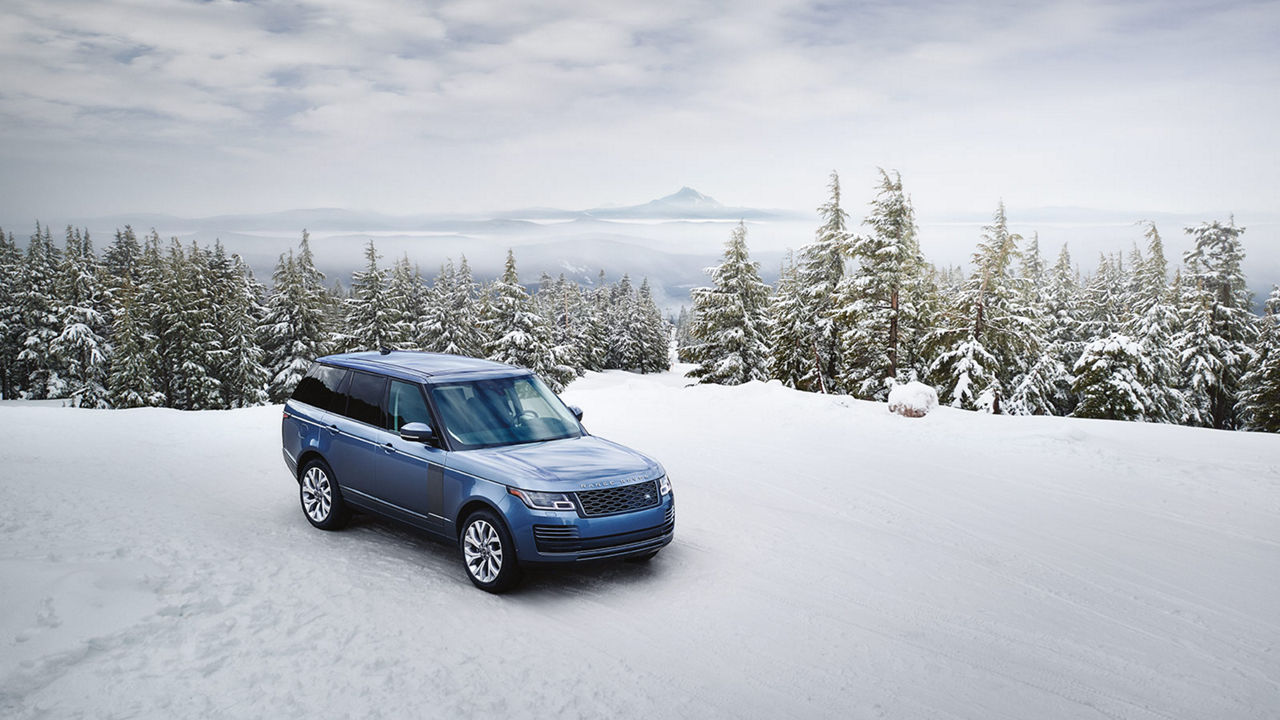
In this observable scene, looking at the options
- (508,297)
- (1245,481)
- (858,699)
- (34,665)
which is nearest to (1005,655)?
(858,699)

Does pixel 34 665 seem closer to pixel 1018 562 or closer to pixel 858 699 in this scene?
pixel 858 699

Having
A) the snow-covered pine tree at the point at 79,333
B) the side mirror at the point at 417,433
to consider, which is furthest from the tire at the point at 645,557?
the snow-covered pine tree at the point at 79,333

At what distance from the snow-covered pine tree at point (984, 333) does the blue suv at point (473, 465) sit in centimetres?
2519

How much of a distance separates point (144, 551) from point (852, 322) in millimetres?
28140

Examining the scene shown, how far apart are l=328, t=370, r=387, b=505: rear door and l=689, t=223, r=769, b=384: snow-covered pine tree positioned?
1137 inches

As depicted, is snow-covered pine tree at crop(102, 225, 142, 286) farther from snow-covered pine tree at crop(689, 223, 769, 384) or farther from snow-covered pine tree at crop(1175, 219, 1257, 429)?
snow-covered pine tree at crop(1175, 219, 1257, 429)

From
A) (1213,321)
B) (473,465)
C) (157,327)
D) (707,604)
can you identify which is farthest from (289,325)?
(1213,321)

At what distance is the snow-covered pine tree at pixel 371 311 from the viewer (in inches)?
1658

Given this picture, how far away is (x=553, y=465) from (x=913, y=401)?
1044 centimetres

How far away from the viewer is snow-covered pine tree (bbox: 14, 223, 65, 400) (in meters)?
46.2

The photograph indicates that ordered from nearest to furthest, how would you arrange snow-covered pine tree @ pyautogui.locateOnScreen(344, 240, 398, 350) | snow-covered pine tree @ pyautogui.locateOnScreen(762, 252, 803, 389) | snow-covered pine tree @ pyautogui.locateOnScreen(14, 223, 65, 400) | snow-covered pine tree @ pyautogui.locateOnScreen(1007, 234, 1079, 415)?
snow-covered pine tree @ pyautogui.locateOnScreen(1007, 234, 1079, 415)
snow-covered pine tree @ pyautogui.locateOnScreen(762, 252, 803, 389)
snow-covered pine tree @ pyautogui.locateOnScreen(344, 240, 398, 350)
snow-covered pine tree @ pyautogui.locateOnScreen(14, 223, 65, 400)

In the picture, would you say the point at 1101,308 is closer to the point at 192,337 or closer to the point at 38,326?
the point at 192,337

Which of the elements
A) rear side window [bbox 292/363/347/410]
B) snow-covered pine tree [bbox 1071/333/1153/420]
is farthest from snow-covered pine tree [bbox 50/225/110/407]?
snow-covered pine tree [bbox 1071/333/1153/420]

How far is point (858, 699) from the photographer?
4.52m
